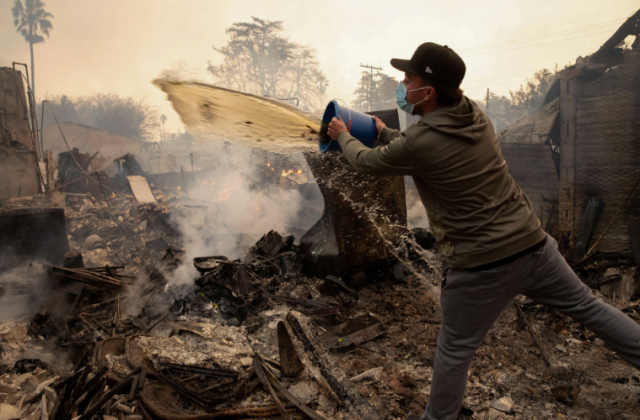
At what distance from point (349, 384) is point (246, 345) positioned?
5.51 feet

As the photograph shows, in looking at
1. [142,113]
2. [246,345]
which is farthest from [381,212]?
[142,113]

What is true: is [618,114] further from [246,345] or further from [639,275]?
[246,345]

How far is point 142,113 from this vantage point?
1646 inches

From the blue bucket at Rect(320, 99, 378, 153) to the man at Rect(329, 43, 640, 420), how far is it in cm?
67

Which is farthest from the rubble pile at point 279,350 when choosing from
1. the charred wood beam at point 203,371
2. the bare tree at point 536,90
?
the bare tree at point 536,90

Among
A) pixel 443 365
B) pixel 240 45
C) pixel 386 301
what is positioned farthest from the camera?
pixel 240 45

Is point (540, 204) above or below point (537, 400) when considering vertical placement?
above

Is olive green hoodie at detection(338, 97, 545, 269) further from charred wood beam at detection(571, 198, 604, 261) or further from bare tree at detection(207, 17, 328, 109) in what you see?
bare tree at detection(207, 17, 328, 109)

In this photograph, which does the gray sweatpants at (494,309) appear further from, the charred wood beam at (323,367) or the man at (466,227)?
the charred wood beam at (323,367)

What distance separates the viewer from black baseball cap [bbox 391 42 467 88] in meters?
1.66

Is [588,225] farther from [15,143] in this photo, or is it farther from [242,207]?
[15,143]

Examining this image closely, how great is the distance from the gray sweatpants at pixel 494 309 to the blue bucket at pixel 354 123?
1275 millimetres

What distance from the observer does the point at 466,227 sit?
5.50ft

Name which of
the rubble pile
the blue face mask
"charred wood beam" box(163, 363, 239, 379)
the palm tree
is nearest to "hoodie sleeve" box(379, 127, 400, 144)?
the blue face mask
